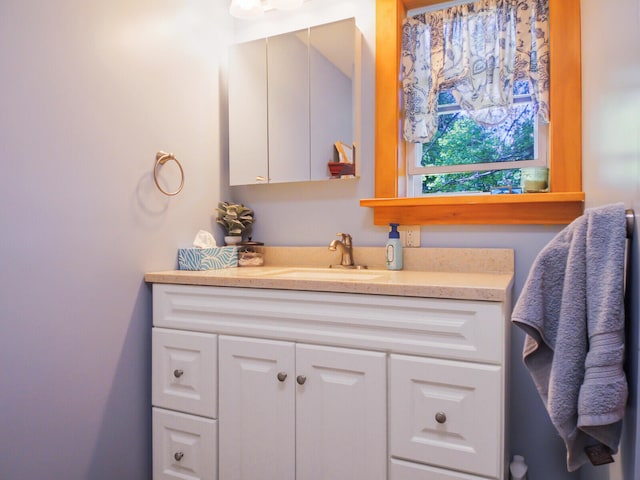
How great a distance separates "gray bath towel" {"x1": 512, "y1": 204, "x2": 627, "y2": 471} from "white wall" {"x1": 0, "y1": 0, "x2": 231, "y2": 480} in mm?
1263

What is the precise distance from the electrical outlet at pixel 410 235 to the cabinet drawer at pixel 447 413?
66cm

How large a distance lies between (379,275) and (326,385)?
18.8 inches

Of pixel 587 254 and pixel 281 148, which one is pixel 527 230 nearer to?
pixel 587 254

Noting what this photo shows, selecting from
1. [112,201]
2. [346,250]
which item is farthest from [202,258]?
[346,250]

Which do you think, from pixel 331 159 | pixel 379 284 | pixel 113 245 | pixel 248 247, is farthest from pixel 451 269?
pixel 113 245

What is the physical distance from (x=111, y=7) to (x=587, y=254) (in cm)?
160

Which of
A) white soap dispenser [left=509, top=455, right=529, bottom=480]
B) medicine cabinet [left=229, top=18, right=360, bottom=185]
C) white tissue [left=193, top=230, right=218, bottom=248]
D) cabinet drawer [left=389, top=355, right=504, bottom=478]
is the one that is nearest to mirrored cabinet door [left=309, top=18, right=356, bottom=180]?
medicine cabinet [left=229, top=18, right=360, bottom=185]

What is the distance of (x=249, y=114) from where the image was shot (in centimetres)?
196

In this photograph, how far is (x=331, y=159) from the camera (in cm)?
185

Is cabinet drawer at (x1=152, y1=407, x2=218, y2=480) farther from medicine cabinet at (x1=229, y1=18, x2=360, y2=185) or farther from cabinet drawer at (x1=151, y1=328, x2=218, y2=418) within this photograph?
medicine cabinet at (x1=229, y1=18, x2=360, y2=185)

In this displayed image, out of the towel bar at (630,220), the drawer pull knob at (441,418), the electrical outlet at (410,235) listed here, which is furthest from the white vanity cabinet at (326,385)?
the electrical outlet at (410,235)

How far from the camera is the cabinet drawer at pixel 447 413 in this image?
3.59 ft

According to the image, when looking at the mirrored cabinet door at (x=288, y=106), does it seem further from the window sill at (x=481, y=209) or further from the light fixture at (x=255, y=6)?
the window sill at (x=481, y=209)

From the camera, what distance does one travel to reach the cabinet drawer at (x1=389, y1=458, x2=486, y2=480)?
3.73ft
